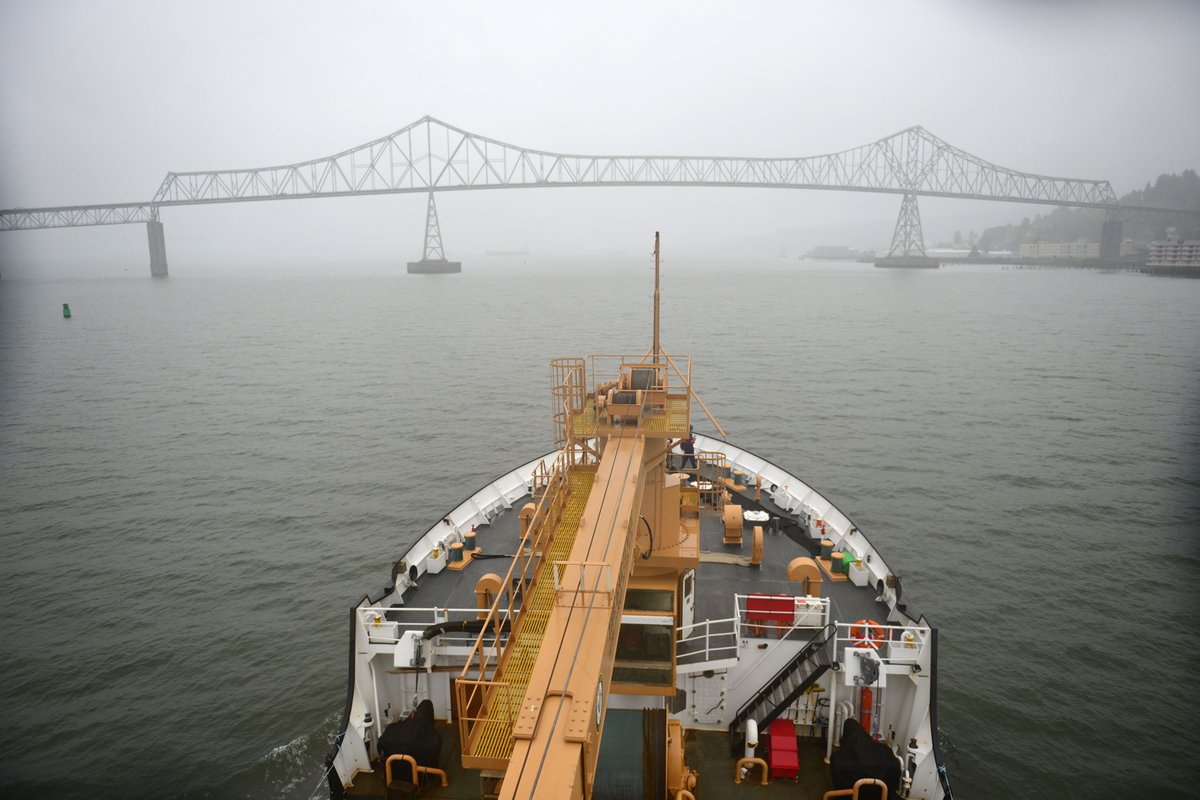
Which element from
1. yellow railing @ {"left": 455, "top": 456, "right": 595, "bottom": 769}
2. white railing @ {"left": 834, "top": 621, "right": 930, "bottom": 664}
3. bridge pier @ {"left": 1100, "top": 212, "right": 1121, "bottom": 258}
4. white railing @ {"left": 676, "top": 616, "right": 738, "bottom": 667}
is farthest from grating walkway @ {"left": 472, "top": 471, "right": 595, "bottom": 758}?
bridge pier @ {"left": 1100, "top": 212, "right": 1121, "bottom": 258}

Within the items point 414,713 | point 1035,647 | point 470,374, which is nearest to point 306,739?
point 414,713

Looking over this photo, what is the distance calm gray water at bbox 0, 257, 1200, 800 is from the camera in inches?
615

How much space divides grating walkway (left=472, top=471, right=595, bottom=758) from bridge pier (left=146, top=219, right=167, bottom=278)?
658 feet

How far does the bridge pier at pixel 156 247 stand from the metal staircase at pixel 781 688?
201270 mm

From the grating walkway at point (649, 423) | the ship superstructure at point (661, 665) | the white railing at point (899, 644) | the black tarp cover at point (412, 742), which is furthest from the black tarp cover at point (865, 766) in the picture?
the black tarp cover at point (412, 742)

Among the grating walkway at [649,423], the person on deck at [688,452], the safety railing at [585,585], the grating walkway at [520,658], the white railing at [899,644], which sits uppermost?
the grating walkway at [649,423]

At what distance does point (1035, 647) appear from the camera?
18.6 m

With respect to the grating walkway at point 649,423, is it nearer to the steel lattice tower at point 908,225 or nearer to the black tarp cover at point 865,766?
the black tarp cover at point 865,766

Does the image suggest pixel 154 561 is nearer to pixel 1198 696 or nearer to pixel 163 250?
pixel 1198 696

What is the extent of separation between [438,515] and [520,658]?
63.7 ft

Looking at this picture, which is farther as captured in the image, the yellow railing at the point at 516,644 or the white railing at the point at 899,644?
the white railing at the point at 899,644

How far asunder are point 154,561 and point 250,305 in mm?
93613

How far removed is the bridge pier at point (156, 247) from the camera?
172 meters

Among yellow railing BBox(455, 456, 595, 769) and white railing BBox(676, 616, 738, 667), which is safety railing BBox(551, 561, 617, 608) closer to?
yellow railing BBox(455, 456, 595, 769)
